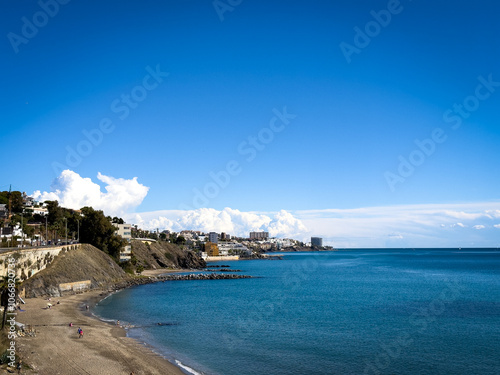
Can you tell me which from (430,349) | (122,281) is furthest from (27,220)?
(430,349)

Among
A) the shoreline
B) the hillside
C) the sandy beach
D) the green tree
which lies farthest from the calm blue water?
the green tree

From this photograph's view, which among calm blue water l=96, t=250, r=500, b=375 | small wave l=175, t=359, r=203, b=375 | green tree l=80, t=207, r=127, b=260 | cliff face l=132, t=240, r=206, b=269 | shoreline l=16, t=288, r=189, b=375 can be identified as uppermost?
green tree l=80, t=207, r=127, b=260

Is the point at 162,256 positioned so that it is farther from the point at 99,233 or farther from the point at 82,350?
the point at 82,350

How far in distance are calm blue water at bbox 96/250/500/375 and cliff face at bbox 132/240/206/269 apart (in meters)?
62.5

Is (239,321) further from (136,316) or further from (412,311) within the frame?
(412,311)

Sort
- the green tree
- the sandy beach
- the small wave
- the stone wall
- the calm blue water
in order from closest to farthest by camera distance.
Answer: the sandy beach → the small wave → the calm blue water → the stone wall → the green tree

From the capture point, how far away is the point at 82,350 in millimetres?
39031

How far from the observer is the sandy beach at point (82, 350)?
33.8m

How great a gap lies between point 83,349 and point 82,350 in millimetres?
384

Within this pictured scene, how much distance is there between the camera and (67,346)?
40031 millimetres

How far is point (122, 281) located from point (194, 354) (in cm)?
6754

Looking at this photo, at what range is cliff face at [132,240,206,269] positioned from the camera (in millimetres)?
151488

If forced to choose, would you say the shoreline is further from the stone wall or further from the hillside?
the hillside

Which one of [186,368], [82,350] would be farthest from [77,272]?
[186,368]
